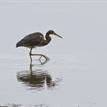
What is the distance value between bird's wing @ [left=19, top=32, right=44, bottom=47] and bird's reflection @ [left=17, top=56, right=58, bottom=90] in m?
1.83

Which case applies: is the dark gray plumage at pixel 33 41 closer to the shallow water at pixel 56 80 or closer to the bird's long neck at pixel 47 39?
the bird's long neck at pixel 47 39

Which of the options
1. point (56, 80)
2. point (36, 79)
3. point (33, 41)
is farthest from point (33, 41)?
point (56, 80)

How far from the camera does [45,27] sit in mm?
20719

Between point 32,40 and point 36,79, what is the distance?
2.93 metres

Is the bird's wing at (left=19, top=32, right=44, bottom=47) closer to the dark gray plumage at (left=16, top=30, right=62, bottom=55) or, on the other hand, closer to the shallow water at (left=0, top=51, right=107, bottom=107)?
the dark gray plumage at (left=16, top=30, right=62, bottom=55)

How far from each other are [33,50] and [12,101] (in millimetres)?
5463

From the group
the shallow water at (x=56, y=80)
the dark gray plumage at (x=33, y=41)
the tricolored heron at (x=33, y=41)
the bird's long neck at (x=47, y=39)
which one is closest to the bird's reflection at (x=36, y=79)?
the shallow water at (x=56, y=80)

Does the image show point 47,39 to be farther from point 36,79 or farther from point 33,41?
point 36,79

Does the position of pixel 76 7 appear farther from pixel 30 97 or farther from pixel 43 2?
pixel 30 97

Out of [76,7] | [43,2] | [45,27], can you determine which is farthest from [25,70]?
[43,2]

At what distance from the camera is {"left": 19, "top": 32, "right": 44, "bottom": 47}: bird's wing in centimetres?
1684

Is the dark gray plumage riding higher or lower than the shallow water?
higher

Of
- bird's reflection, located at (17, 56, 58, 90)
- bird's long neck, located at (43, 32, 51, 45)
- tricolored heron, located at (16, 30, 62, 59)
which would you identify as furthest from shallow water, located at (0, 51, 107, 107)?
bird's long neck, located at (43, 32, 51, 45)

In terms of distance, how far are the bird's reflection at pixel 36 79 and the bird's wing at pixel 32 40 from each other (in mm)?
1827
